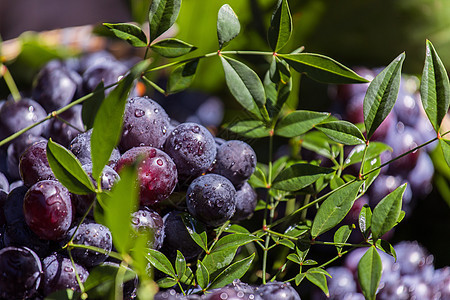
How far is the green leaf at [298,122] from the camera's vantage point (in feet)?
1.10

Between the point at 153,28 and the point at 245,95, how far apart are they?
0.08 m

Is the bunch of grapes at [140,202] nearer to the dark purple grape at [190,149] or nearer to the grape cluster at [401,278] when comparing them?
the dark purple grape at [190,149]

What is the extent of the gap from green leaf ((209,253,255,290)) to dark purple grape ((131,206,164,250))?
0.15 ft

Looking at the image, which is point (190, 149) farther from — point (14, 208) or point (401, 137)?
point (401, 137)

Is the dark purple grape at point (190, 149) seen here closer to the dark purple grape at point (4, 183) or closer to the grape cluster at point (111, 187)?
the grape cluster at point (111, 187)

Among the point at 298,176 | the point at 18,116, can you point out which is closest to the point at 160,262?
the point at 298,176

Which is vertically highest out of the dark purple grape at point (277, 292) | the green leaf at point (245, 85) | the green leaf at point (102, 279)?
the green leaf at point (245, 85)

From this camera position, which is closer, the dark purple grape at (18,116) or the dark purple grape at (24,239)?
the dark purple grape at (24,239)

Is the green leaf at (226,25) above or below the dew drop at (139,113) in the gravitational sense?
above

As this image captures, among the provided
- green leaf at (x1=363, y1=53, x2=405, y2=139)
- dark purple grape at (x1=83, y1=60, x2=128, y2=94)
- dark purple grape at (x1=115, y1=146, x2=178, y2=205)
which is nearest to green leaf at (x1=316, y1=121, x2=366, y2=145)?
green leaf at (x1=363, y1=53, x2=405, y2=139)

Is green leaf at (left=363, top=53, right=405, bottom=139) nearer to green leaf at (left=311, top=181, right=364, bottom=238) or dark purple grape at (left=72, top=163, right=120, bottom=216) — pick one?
green leaf at (left=311, top=181, right=364, bottom=238)

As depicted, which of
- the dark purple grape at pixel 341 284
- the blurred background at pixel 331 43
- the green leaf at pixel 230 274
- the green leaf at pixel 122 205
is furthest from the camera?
the blurred background at pixel 331 43

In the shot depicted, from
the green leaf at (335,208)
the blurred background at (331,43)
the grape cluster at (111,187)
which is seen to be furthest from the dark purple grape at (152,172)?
the blurred background at (331,43)

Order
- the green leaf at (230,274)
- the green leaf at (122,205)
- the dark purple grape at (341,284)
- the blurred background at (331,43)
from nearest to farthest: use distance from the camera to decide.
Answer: the green leaf at (122,205) → the green leaf at (230,274) → the dark purple grape at (341,284) → the blurred background at (331,43)
